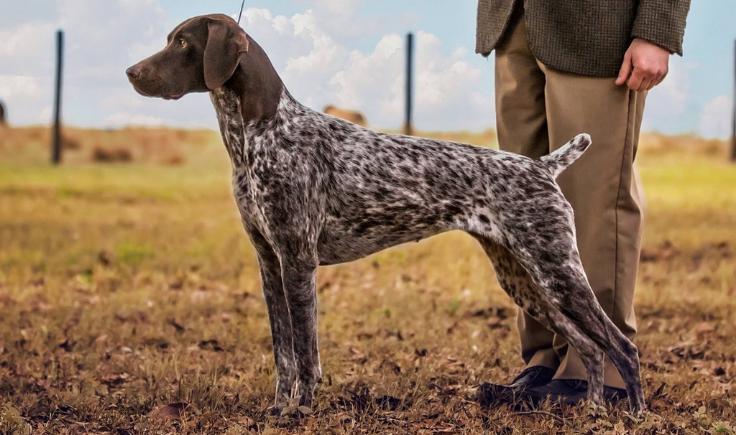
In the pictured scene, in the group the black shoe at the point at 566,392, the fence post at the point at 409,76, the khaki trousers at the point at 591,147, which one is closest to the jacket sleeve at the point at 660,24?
the khaki trousers at the point at 591,147

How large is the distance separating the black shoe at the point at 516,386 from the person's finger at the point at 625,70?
5.09ft

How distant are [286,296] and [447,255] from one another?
5260 millimetres

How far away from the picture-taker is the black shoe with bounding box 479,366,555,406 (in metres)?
4.14

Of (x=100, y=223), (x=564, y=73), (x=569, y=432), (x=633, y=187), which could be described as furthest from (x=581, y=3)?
(x=100, y=223)

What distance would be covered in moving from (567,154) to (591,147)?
31 cm

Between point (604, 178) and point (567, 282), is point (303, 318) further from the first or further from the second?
point (604, 178)

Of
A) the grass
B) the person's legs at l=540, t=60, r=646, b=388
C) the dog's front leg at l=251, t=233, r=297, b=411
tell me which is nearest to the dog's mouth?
the dog's front leg at l=251, t=233, r=297, b=411

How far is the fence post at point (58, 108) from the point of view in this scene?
15782 mm

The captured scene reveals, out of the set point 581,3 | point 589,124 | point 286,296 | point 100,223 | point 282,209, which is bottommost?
point 100,223

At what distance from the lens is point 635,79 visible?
391cm

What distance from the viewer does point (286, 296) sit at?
369cm

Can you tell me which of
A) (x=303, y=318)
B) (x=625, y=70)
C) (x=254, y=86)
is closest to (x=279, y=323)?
(x=303, y=318)

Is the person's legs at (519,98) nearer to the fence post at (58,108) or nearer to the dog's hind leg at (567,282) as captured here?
the dog's hind leg at (567,282)

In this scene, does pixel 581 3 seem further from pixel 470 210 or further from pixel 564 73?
pixel 470 210
